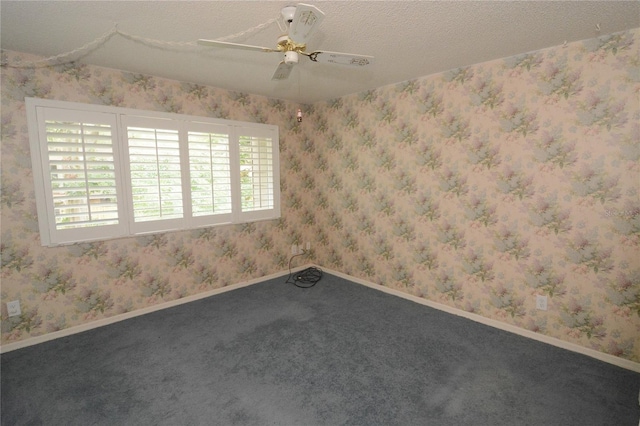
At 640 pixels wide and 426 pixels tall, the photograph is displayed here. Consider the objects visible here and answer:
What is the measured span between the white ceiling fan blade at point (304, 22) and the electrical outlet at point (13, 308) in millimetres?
3016

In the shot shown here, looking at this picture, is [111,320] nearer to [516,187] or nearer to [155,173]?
[155,173]

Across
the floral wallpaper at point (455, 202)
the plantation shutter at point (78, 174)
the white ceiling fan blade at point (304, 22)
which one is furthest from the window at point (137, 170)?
the white ceiling fan blade at point (304, 22)

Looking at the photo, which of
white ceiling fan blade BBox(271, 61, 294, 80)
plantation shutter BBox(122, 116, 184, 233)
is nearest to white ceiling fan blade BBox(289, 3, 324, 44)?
white ceiling fan blade BBox(271, 61, 294, 80)

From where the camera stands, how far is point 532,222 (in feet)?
8.52

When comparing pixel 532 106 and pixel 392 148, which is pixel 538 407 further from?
pixel 392 148

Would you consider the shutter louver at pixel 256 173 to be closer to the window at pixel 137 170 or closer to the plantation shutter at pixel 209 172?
the window at pixel 137 170

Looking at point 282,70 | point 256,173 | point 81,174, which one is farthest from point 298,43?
point 256,173

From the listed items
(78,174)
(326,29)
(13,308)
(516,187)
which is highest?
(326,29)

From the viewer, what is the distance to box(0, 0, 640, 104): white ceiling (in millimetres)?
1789

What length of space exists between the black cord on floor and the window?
99 centimetres

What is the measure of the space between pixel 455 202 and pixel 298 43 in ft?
7.11

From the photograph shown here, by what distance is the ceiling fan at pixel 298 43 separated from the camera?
137cm

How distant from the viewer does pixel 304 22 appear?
143 cm

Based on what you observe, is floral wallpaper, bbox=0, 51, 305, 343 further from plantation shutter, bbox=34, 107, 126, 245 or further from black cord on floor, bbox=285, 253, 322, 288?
black cord on floor, bbox=285, 253, 322, 288
